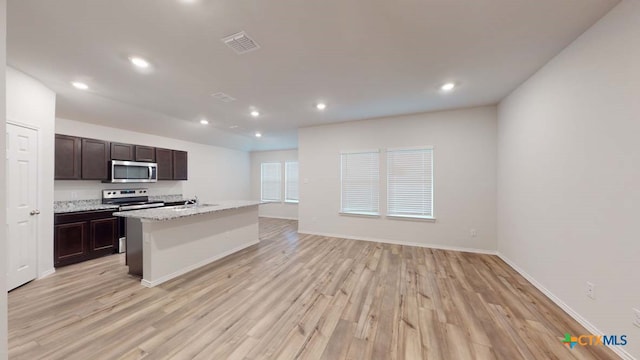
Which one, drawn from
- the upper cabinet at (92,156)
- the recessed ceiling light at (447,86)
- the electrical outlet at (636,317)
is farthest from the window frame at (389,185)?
the upper cabinet at (92,156)

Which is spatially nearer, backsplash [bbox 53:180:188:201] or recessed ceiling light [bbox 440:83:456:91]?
recessed ceiling light [bbox 440:83:456:91]

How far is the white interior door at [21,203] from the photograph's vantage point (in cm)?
263

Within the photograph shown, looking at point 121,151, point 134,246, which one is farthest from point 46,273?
point 121,151

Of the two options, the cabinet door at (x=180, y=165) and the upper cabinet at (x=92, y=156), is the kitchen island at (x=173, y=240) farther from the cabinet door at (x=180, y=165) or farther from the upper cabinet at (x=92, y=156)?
the cabinet door at (x=180, y=165)

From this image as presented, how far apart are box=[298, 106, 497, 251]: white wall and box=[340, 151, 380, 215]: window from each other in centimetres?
15

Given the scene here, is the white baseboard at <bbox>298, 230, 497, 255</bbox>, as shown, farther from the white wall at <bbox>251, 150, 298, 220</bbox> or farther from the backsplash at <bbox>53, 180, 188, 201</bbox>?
the backsplash at <bbox>53, 180, 188, 201</bbox>

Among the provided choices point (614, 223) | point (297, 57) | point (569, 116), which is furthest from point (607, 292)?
point (297, 57)

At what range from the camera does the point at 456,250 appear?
4.21 meters

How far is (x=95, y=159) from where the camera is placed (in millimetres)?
4184

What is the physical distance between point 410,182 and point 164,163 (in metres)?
6.07

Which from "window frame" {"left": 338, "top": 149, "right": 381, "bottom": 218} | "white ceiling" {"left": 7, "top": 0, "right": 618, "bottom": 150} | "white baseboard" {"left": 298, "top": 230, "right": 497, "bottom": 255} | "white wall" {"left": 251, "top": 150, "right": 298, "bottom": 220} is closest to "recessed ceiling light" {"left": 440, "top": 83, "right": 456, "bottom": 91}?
"white ceiling" {"left": 7, "top": 0, "right": 618, "bottom": 150}

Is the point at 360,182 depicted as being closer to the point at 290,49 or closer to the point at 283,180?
the point at 290,49

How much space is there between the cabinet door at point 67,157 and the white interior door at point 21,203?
0.95 metres

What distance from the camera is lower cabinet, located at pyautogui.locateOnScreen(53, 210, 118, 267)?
340 centimetres
